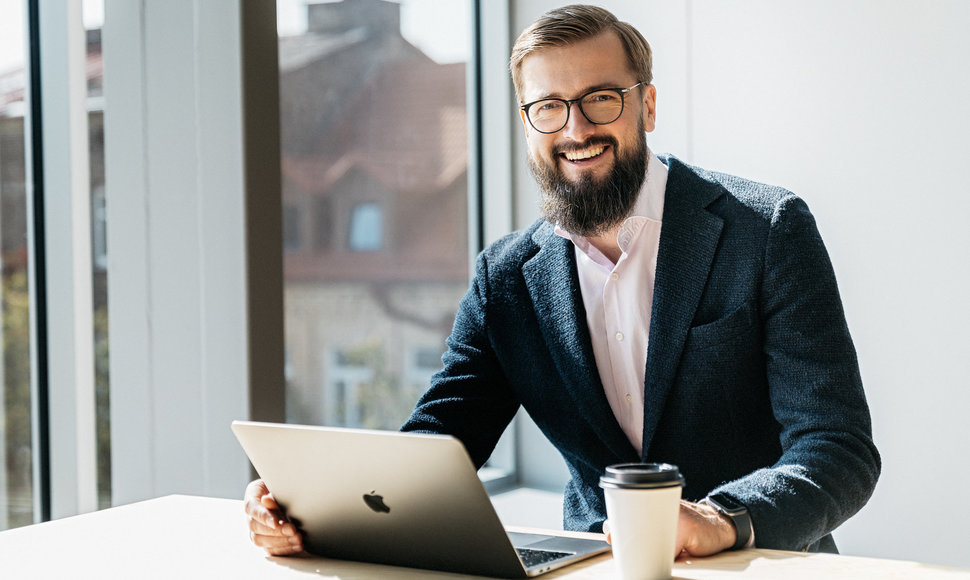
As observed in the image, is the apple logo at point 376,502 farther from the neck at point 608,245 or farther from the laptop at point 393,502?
the neck at point 608,245

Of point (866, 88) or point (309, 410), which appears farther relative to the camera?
point (309, 410)

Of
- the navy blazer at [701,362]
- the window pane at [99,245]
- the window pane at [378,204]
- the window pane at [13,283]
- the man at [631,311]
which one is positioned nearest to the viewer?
the navy blazer at [701,362]

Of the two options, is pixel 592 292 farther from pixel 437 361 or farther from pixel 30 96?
pixel 437 361

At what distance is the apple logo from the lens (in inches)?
49.1

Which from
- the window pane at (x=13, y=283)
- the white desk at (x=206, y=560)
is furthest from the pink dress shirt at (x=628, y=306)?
the window pane at (x=13, y=283)

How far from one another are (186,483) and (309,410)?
105 centimetres

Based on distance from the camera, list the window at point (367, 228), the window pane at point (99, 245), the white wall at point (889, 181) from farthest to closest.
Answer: the window at point (367, 228)
the white wall at point (889, 181)
the window pane at point (99, 245)

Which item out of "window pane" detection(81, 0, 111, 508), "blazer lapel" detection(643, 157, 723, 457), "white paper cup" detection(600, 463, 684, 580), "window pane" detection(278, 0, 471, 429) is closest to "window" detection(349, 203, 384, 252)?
"window pane" detection(278, 0, 471, 429)

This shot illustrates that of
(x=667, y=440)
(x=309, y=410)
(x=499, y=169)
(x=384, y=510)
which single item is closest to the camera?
(x=384, y=510)

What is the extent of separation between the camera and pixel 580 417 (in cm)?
193

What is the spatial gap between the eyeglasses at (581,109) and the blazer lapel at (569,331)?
9.2 inches

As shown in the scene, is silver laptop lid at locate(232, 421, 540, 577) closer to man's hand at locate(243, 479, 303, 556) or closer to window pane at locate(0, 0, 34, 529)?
man's hand at locate(243, 479, 303, 556)

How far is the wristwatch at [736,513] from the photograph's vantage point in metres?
1.33

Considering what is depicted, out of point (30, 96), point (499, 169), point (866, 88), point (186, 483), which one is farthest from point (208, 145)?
point (866, 88)
